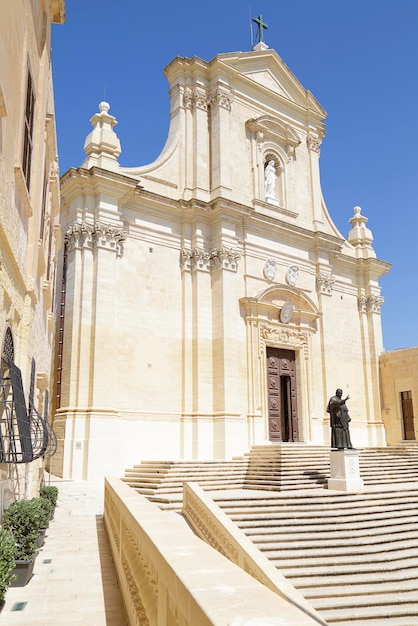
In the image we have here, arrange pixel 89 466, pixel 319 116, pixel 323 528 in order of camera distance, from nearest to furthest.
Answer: pixel 323 528 < pixel 89 466 < pixel 319 116

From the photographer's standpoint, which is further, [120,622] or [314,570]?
[314,570]

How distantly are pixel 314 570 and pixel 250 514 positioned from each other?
2.22 m

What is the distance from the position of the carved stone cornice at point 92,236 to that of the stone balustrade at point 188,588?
14.0 m

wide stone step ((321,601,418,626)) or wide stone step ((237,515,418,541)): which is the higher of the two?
wide stone step ((237,515,418,541))

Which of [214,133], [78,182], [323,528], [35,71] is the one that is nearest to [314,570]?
[323,528]

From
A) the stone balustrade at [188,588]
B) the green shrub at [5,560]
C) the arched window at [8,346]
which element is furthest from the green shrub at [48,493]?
the stone balustrade at [188,588]

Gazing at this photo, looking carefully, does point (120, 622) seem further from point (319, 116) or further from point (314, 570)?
point (319, 116)

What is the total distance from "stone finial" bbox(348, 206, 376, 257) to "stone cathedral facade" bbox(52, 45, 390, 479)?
0.78 metres

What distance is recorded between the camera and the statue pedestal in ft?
41.2

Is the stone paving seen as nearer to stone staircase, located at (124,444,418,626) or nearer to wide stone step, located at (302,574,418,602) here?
stone staircase, located at (124,444,418,626)

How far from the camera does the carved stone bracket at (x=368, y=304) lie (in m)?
25.9

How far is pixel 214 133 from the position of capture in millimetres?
21750

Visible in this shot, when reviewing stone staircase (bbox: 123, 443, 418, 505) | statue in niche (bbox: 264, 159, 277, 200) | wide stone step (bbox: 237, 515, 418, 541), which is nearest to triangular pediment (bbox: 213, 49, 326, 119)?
statue in niche (bbox: 264, 159, 277, 200)

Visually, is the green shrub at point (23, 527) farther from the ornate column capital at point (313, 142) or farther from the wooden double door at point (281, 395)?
the ornate column capital at point (313, 142)
